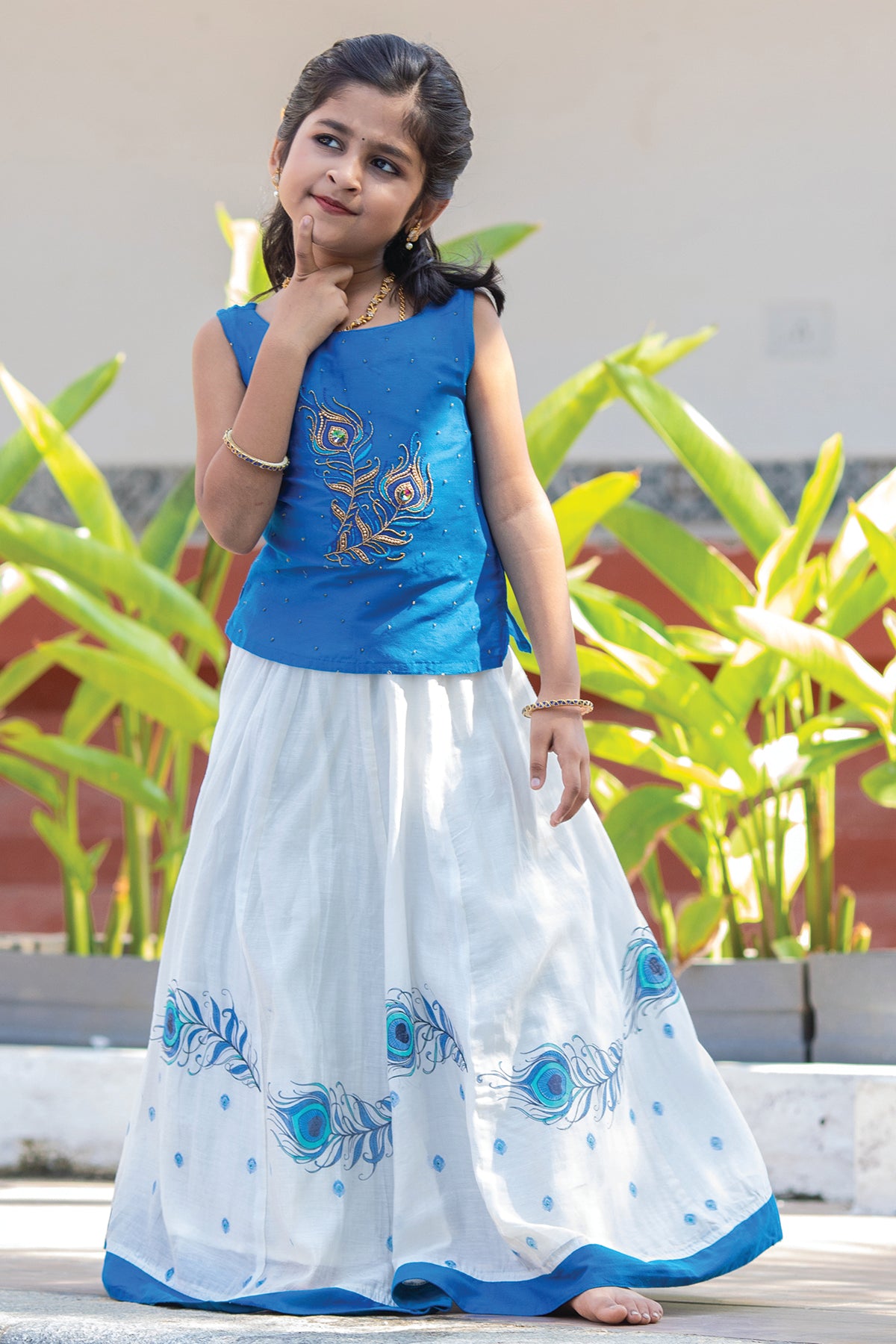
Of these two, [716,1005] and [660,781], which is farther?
[660,781]

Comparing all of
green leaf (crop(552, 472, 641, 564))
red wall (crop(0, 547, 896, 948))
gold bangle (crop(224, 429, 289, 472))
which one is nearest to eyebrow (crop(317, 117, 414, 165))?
gold bangle (crop(224, 429, 289, 472))

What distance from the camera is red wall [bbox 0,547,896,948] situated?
10.3 feet

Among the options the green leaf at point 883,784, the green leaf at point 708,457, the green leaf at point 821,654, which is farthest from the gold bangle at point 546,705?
the green leaf at point 708,457

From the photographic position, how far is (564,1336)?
1050mm

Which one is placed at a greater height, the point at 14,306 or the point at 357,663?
the point at 14,306

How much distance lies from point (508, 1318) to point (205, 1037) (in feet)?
1.06

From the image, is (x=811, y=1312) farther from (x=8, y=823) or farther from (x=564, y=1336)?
(x=8, y=823)

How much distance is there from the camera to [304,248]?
4.23 ft

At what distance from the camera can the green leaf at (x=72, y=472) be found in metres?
2.14

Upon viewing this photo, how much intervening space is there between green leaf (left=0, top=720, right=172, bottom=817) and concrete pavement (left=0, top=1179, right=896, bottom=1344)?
54 cm

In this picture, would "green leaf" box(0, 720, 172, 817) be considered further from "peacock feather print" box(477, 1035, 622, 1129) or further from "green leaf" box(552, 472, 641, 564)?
"peacock feather print" box(477, 1035, 622, 1129)

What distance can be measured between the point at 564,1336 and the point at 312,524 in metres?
0.64

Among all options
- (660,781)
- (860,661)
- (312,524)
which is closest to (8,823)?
(660,781)

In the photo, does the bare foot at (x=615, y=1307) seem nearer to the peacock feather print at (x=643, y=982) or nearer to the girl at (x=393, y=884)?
the girl at (x=393, y=884)
